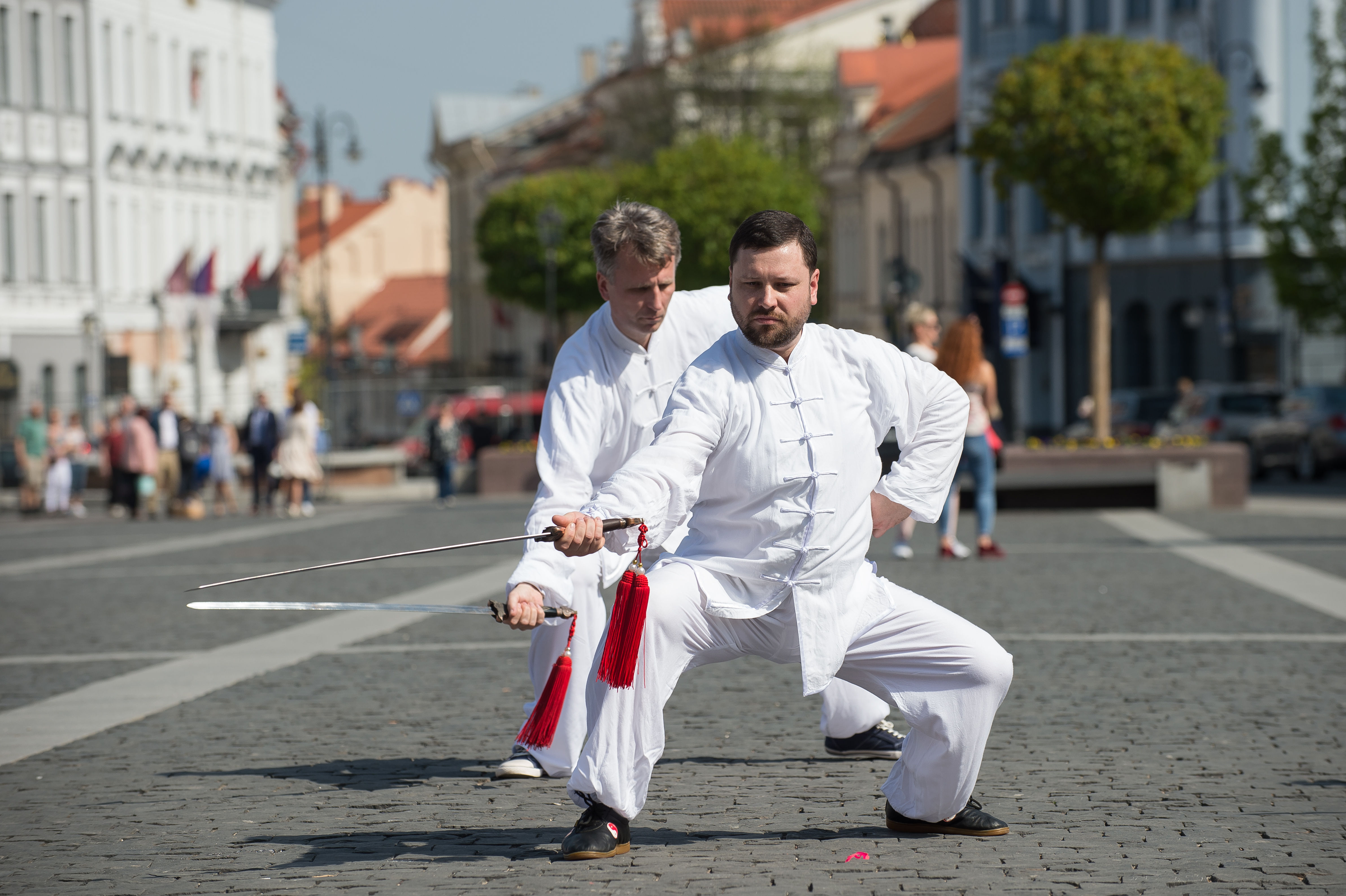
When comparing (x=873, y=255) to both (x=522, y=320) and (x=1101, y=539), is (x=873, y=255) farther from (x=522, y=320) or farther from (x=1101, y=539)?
(x=1101, y=539)

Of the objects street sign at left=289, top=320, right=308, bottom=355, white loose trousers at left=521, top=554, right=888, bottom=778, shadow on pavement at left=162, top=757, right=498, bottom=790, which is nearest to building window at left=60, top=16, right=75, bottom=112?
street sign at left=289, top=320, right=308, bottom=355

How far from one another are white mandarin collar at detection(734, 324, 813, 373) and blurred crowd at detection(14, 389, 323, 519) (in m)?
21.9

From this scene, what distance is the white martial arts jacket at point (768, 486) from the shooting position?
17.5 feet

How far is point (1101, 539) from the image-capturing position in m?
18.2

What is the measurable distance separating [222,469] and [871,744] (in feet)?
76.7

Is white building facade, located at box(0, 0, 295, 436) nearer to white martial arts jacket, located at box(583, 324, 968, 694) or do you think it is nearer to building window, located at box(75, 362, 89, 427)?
building window, located at box(75, 362, 89, 427)

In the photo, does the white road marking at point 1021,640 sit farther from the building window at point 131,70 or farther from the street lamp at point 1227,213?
the building window at point 131,70

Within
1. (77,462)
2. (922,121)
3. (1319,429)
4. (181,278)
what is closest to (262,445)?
(77,462)

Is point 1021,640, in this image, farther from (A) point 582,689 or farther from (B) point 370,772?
(B) point 370,772

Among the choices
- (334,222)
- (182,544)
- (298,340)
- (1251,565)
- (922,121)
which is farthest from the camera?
(334,222)

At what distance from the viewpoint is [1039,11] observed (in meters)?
50.2

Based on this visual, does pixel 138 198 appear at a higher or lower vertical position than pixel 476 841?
higher

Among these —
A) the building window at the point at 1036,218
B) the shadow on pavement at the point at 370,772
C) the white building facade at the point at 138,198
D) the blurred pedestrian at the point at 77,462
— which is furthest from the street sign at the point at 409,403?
the shadow on pavement at the point at 370,772

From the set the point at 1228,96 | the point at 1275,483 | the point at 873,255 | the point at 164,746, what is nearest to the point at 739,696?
the point at 164,746
